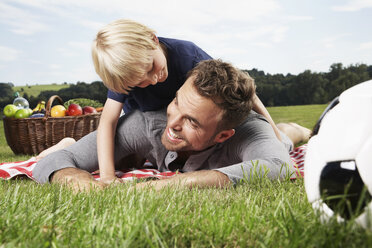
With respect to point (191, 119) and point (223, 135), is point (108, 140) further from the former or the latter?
point (223, 135)

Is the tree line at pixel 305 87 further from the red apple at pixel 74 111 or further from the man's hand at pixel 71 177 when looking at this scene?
the man's hand at pixel 71 177

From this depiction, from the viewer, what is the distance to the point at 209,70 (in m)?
2.53

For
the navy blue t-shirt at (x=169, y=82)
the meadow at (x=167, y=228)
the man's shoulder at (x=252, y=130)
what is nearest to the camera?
the meadow at (x=167, y=228)

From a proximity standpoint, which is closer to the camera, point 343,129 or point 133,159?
point 343,129

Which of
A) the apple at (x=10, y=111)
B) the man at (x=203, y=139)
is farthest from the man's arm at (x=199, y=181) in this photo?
the apple at (x=10, y=111)

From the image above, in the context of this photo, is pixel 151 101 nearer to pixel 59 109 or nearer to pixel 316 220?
pixel 316 220

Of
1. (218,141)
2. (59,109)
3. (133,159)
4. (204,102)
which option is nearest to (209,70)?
(204,102)

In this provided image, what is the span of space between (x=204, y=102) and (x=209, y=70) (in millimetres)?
252

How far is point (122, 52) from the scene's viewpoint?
255cm

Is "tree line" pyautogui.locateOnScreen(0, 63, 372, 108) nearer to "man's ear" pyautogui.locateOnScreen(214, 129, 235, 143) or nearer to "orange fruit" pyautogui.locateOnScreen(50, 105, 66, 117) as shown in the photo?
"orange fruit" pyautogui.locateOnScreen(50, 105, 66, 117)

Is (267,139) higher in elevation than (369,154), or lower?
lower

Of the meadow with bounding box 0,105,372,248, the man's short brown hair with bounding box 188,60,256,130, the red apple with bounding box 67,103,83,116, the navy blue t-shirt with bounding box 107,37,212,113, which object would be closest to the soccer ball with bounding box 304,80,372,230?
the meadow with bounding box 0,105,372,248

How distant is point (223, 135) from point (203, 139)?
0.63 feet

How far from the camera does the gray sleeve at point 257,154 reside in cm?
222
